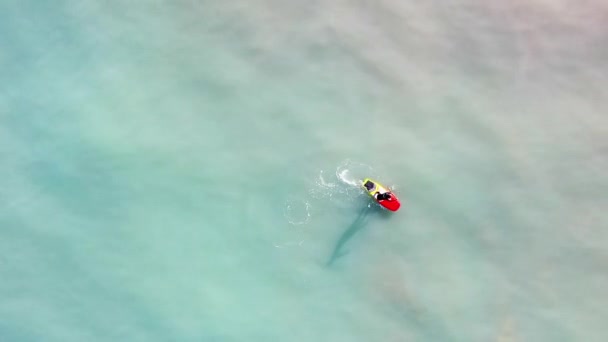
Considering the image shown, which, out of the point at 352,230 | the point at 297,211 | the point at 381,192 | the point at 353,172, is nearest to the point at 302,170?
the point at 297,211

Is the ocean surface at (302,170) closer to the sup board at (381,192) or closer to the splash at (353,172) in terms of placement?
the splash at (353,172)

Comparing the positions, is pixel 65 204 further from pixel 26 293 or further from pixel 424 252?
pixel 424 252

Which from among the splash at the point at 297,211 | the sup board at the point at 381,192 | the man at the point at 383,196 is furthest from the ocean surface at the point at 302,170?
the man at the point at 383,196

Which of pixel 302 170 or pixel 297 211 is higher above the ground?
pixel 302 170

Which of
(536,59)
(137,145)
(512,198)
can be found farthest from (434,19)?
(137,145)

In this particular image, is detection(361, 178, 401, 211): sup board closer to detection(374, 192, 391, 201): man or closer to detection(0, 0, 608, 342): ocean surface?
detection(374, 192, 391, 201): man

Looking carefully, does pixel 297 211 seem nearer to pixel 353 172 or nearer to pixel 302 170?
pixel 302 170

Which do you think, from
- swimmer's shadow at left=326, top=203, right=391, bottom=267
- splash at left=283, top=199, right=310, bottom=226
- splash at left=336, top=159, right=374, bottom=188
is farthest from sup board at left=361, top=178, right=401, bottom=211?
splash at left=283, top=199, right=310, bottom=226

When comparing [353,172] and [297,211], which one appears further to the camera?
[297,211]

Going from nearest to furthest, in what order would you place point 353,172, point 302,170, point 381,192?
point 381,192 → point 353,172 → point 302,170
